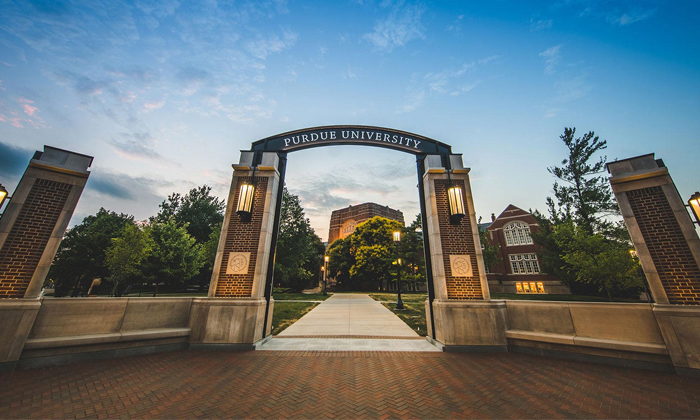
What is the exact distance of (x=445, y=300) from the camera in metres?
6.39

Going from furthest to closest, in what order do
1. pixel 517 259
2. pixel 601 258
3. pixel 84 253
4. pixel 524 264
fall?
pixel 517 259 → pixel 524 264 → pixel 84 253 → pixel 601 258

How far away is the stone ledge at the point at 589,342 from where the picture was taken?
464cm

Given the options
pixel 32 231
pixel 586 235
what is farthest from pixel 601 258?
pixel 32 231

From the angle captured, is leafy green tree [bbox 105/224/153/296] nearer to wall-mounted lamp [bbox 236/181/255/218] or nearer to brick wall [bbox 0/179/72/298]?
brick wall [bbox 0/179/72/298]

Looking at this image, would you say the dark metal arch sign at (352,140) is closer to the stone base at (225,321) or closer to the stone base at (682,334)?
the stone base at (225,321)

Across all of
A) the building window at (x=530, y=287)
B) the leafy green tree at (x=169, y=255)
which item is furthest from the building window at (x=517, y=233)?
the leafy green tree at (x=169, y=255)

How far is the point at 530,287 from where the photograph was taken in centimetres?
3102

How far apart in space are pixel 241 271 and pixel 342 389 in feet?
14.1

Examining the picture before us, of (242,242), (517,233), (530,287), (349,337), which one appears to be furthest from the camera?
(517,233)

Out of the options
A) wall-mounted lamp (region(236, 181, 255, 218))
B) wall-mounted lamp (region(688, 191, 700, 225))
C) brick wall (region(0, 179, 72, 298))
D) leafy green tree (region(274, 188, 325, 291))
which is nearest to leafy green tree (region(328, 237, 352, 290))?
leafy green tree (region(274, 188, 325, 291))

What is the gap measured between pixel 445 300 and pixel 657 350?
3.93 m

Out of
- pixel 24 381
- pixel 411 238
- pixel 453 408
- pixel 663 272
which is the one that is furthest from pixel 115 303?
pixel 411 238

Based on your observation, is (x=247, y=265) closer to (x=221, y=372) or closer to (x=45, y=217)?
(x=221, y=372)

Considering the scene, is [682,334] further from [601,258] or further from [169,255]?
[169,255]
